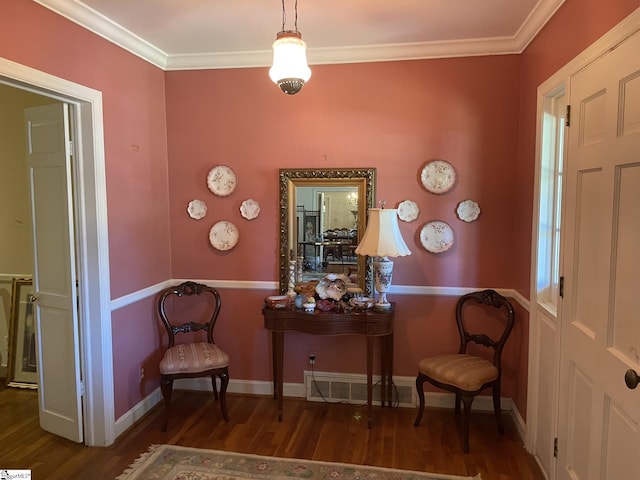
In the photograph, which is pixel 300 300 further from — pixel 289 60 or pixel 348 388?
pixel 289 60

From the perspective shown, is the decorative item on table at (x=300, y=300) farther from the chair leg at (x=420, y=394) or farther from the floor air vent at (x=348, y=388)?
the chair leg at (x=420, y=394)

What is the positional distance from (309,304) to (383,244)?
26.4 inches

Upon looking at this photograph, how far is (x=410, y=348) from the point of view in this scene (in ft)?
11.3

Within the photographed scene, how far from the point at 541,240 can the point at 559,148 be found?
53 cm

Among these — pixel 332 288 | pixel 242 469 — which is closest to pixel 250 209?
→ pixel 332 288

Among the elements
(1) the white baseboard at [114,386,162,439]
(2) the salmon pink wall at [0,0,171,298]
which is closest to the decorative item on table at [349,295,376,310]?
(2) the salmon pink wall at [0,0,171,298]

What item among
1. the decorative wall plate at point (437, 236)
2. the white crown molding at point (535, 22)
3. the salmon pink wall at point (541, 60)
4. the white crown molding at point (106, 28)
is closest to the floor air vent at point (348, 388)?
the decorative wall plate at point (437, 236)

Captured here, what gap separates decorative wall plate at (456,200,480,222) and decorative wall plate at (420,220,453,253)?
0.13 m

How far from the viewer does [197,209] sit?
3602mm

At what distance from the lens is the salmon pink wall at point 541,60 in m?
1.86

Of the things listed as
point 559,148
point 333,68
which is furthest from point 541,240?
point 333,68

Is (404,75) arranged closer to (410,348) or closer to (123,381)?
(410,348)

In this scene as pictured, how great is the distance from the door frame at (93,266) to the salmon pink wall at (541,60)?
265 cm

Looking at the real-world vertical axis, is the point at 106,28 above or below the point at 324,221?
above
